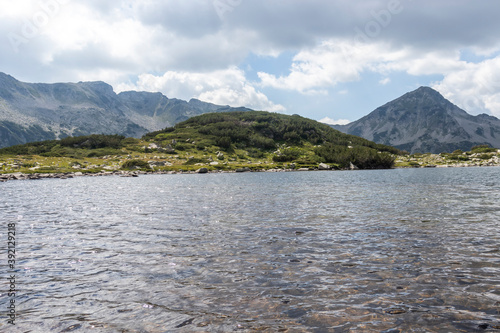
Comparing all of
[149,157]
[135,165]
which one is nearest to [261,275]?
[135,165]

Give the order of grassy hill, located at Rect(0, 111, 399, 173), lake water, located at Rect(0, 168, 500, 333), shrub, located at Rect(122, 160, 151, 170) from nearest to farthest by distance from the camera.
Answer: lake water, located at Rect(0, 168, 500, 333), grassy hill, located at Rect(0, 111, 399, 173), shrub, located at Rect(122, 160, 151, 170)

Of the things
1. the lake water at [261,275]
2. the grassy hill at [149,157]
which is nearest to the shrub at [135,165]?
the grassy hill at [149,157]

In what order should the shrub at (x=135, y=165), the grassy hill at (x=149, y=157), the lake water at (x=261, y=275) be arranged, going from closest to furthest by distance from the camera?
the lake water at (x=261, y=275)
the grassy hill at (x=149, y=157)
the shrub at (x=135, y=165)

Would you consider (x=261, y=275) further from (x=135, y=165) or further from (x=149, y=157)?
(x=149, y=157)

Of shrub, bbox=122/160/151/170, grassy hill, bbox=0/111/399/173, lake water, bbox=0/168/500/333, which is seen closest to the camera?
lake water, bbox=0/168/500/333

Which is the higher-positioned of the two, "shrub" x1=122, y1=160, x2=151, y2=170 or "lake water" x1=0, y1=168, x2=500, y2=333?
"shrub" x1=122, y1=160, x2=151, y2=170

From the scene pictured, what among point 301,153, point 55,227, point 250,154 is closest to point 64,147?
point 250,154

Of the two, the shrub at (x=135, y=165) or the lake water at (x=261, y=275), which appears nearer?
the lake water at (x=261, y=275)

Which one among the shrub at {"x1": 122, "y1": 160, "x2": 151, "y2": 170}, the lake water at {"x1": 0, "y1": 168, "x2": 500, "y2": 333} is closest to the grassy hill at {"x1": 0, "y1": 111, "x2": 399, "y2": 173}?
the shrub at {"x1": 122, "y1": 160, "x2": 151, "y2": 170}

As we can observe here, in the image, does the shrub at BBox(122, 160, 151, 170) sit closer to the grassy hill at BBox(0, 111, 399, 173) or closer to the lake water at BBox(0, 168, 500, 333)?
the grassy hill at BBox(0, 111, 399, 173)

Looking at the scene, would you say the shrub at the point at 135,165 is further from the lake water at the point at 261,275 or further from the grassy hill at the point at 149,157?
the lake water at the point at 261,275

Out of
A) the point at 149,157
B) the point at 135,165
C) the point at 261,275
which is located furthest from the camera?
the point at 149,157

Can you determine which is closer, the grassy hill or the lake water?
the lake water

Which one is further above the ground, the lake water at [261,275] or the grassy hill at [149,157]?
the grassy hill at [149,157]
